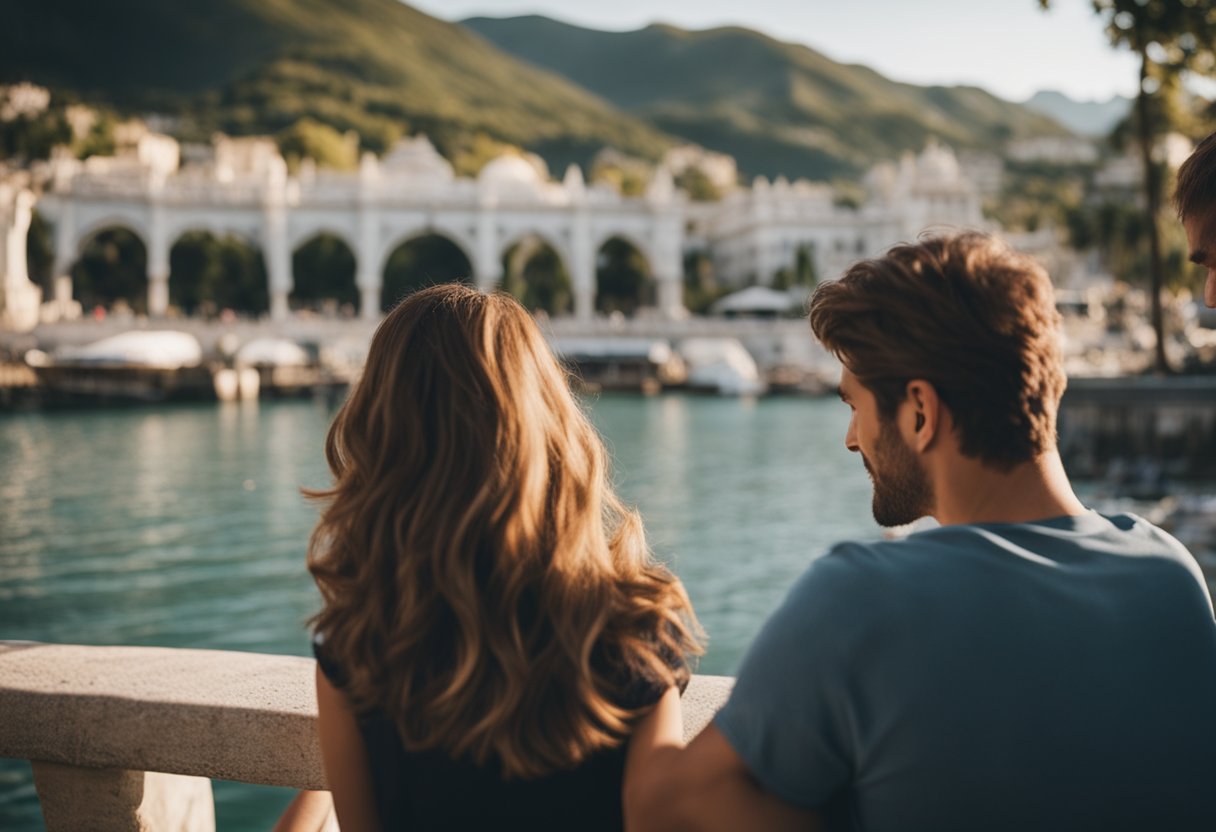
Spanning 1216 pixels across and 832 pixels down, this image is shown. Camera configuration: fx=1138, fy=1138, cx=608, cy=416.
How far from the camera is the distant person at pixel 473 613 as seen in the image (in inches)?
69.9

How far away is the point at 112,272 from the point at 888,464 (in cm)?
8187

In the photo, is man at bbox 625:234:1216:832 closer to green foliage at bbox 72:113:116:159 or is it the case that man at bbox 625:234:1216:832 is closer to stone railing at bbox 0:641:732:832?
stone railing at bbox 0:641:732:832

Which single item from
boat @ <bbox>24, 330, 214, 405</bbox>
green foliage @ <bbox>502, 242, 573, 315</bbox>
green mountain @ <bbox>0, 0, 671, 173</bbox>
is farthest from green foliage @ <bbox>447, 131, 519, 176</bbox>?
boat @ <bbox>24, 330, 214, 405</bbox>

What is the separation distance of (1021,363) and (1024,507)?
0.73 feet

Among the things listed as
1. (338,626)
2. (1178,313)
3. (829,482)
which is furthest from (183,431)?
(1178,313)

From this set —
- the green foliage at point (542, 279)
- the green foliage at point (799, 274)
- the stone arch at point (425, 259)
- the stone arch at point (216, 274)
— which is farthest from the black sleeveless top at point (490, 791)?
the stone arch at point (425, 259)

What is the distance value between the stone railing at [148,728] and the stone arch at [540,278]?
241 ft

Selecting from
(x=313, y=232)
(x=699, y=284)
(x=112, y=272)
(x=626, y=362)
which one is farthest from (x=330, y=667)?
(x=699, y=284)

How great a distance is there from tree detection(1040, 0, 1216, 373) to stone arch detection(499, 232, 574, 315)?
55.2m

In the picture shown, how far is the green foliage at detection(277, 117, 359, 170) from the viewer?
9550 centimetres

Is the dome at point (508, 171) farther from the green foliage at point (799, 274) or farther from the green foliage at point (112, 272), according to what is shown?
the green foliage at point (112, 272)

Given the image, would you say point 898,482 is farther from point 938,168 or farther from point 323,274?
point 938,168

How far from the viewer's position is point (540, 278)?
81.1m

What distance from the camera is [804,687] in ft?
5.05
